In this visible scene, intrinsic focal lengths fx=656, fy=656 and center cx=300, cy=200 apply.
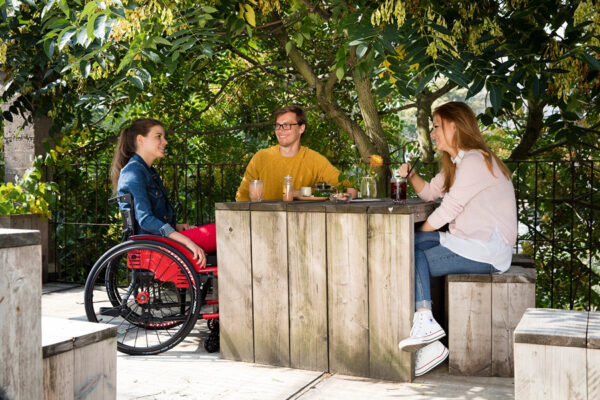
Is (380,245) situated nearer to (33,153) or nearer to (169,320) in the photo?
(169,320)

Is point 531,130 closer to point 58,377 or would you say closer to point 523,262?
point 523,262

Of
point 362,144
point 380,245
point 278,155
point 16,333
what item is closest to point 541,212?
point 362,144

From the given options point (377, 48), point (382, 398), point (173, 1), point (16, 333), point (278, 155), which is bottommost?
point (382, 398)

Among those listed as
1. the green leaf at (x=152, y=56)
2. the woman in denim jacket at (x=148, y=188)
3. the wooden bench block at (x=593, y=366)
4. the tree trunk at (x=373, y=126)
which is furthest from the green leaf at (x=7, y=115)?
the wooden bench block at (x=593, y=366)

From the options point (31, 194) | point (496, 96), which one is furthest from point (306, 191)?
point (31, 194)

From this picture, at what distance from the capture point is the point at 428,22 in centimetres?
314

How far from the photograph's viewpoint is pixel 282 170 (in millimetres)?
4406

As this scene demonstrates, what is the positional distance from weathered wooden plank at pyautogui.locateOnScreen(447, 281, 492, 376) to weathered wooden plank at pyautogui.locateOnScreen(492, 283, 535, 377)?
29 mm

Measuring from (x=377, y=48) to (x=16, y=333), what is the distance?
1997mm

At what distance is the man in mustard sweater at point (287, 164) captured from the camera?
4.36m

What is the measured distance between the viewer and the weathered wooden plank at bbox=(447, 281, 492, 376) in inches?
129

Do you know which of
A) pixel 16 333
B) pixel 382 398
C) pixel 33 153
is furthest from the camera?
pixel 33 153

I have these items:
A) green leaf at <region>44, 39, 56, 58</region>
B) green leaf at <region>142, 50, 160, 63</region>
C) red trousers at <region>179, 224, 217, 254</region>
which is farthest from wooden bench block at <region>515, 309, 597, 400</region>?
green leaf at <region>44, 39, 56, 58</region>

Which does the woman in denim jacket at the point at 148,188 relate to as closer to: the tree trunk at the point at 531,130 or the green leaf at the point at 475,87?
the green leaf at the point at 475,87
